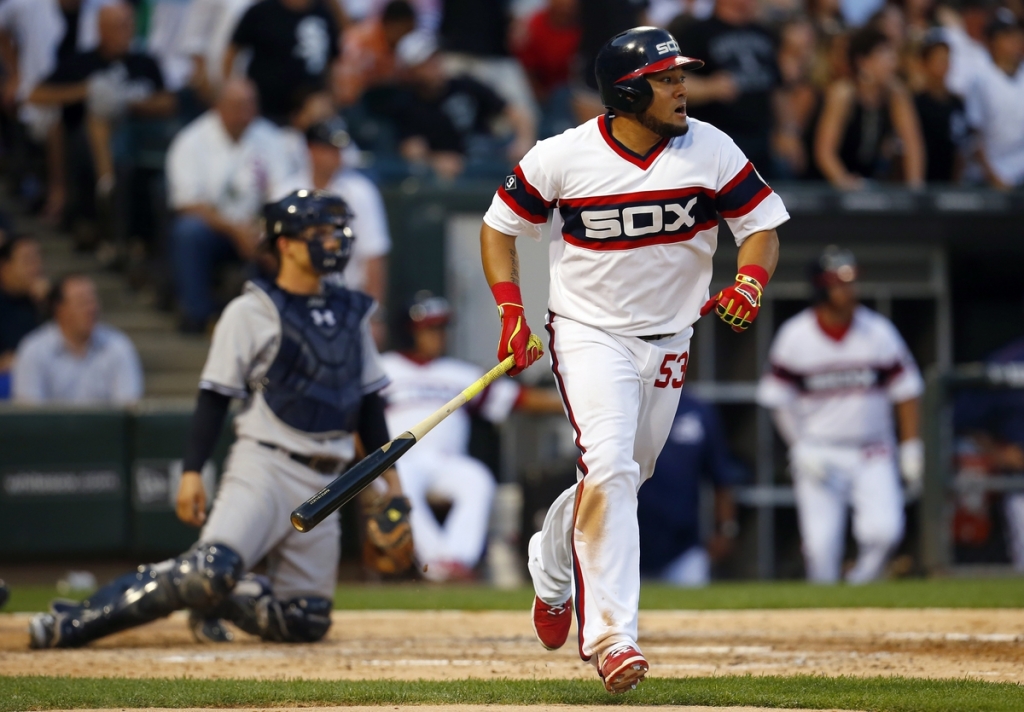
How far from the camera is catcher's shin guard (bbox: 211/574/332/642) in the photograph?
5395 mm

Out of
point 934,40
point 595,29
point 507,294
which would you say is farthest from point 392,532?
point 934,40

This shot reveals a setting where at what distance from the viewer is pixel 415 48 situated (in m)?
10.3

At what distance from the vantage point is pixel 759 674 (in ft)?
14.8

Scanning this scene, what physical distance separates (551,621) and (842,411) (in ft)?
15.6

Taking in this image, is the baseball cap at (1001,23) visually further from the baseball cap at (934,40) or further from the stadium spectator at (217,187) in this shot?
the stadium spectator at (217,187)

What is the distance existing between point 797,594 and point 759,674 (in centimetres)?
267

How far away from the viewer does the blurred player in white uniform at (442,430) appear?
8422 millimetres

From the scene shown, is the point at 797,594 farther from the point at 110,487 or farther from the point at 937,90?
the point at 937,90

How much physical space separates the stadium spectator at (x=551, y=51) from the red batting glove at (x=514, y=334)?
666cm

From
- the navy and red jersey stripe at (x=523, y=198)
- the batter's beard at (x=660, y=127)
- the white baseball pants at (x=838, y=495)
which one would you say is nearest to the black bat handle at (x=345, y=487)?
the navy and red jersey stripe at (x=523, y=198)

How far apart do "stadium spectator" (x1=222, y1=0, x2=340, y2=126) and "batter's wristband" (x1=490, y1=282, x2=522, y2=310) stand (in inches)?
→ 218

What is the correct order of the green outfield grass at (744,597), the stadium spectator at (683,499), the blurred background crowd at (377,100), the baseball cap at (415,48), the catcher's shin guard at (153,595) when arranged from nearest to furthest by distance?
the catcher's shin guard at (153,595) < the green outfield grass at (744,597) < the stadium spectator at (683,499) < the blurred background crowd at (377,100) < the baseball cap at (415,48)

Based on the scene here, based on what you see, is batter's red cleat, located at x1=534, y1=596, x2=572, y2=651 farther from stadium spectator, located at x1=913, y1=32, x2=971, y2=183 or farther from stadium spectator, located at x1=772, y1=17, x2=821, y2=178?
stadium spectator, located at x1=913, y1=32, x2=971, y2=183

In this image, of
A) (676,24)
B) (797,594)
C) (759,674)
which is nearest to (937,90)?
(676,24)
